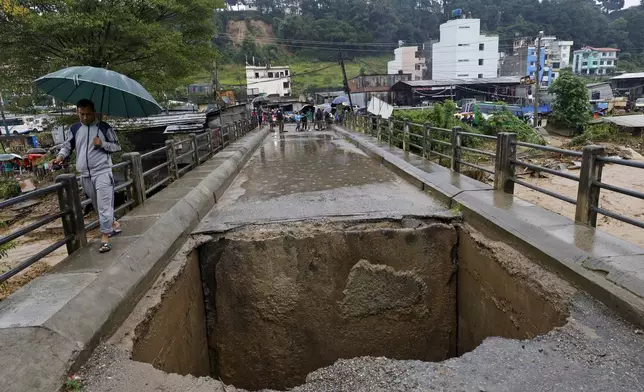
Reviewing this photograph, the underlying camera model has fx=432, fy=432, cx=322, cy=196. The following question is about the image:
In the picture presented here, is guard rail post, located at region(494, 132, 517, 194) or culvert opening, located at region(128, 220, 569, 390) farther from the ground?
guard rail post, located at region(494, 132, 517, 194)

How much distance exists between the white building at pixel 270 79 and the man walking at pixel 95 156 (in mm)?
71556

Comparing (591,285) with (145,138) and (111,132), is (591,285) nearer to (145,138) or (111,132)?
(111,132)

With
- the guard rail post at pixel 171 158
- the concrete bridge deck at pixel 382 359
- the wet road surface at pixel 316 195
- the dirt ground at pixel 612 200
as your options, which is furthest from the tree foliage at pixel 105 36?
the dirt ground at pixel 612 200

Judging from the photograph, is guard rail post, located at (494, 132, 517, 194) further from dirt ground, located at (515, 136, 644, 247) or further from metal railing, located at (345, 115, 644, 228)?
dirt ground, located at (515, 136, 644, 247)

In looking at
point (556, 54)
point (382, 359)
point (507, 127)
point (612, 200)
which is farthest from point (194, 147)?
point (556, 54)

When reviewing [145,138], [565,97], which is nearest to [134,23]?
[145,138]

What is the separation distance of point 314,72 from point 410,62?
19.9 meters

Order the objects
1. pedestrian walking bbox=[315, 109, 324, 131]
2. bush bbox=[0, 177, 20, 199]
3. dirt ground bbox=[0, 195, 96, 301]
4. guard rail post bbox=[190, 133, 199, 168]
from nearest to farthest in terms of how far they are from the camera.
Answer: dirt ground bbox=[0, 195, 96, 301]
guard rail post bbox=[190, 133, 199, 168]
bush bbox=[0, 177, 20, 199]
pedestrian walking bbox=[315, 109, 324, 131]

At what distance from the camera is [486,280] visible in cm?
520

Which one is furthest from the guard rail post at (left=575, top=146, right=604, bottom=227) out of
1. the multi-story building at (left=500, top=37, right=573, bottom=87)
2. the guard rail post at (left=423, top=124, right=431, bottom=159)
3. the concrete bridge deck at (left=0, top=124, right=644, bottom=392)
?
the multi-story building at (left=500, top=37, right=573, bottom=87)

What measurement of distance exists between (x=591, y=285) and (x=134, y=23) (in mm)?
12167

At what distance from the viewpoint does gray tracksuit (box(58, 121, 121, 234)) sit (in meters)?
4.45

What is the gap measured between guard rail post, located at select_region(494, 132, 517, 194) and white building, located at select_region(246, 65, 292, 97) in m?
70.1

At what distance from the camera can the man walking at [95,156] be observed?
4.43 m
